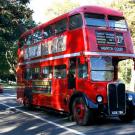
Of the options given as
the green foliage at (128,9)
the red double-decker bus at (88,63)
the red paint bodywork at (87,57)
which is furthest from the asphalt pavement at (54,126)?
the green foliage at (128,9)

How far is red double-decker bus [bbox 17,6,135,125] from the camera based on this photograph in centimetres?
1584

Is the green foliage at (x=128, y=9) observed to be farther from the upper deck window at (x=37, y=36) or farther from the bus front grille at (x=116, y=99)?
the bus front grille at (x=116, y=99)

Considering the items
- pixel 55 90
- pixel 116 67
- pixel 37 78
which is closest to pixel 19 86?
pixel 37 78

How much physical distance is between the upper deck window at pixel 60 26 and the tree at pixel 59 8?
41.7 m

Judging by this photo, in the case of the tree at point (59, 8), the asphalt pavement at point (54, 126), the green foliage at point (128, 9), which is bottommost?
the asphalt pavement at point (54, 126)

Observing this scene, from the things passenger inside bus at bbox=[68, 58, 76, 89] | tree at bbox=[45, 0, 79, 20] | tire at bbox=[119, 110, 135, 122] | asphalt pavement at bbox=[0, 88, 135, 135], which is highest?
tree at bbox=[45, 0, 79, 20]

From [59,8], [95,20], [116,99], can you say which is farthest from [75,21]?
[59,8]

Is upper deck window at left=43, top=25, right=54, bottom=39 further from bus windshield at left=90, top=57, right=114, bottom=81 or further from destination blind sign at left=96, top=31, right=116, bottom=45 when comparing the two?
bus windshield at left=90, top=57, right=114, bottom=81

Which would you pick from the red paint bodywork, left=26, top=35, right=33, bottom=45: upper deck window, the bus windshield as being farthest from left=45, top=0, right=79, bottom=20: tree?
the bus windshield

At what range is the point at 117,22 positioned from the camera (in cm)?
1742

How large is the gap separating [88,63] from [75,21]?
7.01 feet

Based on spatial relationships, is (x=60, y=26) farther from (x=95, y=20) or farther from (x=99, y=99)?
(x=99, y=99)

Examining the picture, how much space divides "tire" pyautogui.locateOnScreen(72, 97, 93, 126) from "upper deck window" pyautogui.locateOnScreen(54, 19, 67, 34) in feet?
11.1

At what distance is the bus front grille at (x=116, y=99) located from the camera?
51.9 ft
